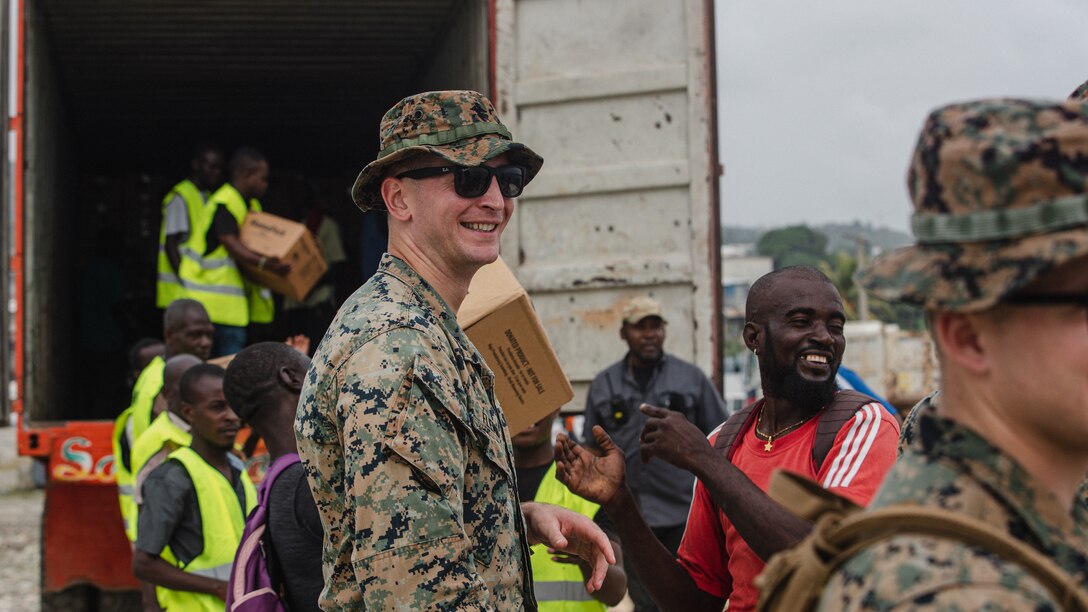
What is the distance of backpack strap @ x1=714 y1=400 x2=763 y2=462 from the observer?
2.80 meters

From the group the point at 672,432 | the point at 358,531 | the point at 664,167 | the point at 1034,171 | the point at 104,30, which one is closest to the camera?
the point at 1034,171

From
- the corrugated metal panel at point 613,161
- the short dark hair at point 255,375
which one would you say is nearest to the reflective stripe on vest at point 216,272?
the corrugated metal panel at point 613,161

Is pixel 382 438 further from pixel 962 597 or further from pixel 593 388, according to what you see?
pixel 593 388

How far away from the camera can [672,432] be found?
2.49m

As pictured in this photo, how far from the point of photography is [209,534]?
4008 millimetres

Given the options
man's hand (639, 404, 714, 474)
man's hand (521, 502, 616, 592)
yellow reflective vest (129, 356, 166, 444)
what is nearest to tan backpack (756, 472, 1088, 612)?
man's hand (639, 404, 714, 474)

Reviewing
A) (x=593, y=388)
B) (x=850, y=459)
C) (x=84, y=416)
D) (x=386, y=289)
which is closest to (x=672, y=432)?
(x=850, y=459)

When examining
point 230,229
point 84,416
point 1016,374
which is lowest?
point 84,416

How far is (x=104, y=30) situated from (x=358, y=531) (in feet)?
21.1

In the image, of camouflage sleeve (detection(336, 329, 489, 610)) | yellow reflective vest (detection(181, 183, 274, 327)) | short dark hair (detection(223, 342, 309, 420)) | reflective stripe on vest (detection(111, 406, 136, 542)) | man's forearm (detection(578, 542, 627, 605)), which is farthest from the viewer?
yellow reflective vest (detection(181, 183, 274, 327))

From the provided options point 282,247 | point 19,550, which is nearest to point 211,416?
point 282,247

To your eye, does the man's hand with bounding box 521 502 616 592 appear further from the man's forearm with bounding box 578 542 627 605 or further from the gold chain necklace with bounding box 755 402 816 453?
the man's forearm with bounding box 578 542 627 605

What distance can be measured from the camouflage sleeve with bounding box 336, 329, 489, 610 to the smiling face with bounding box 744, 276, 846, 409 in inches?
35.5

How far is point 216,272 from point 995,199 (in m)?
6.27
